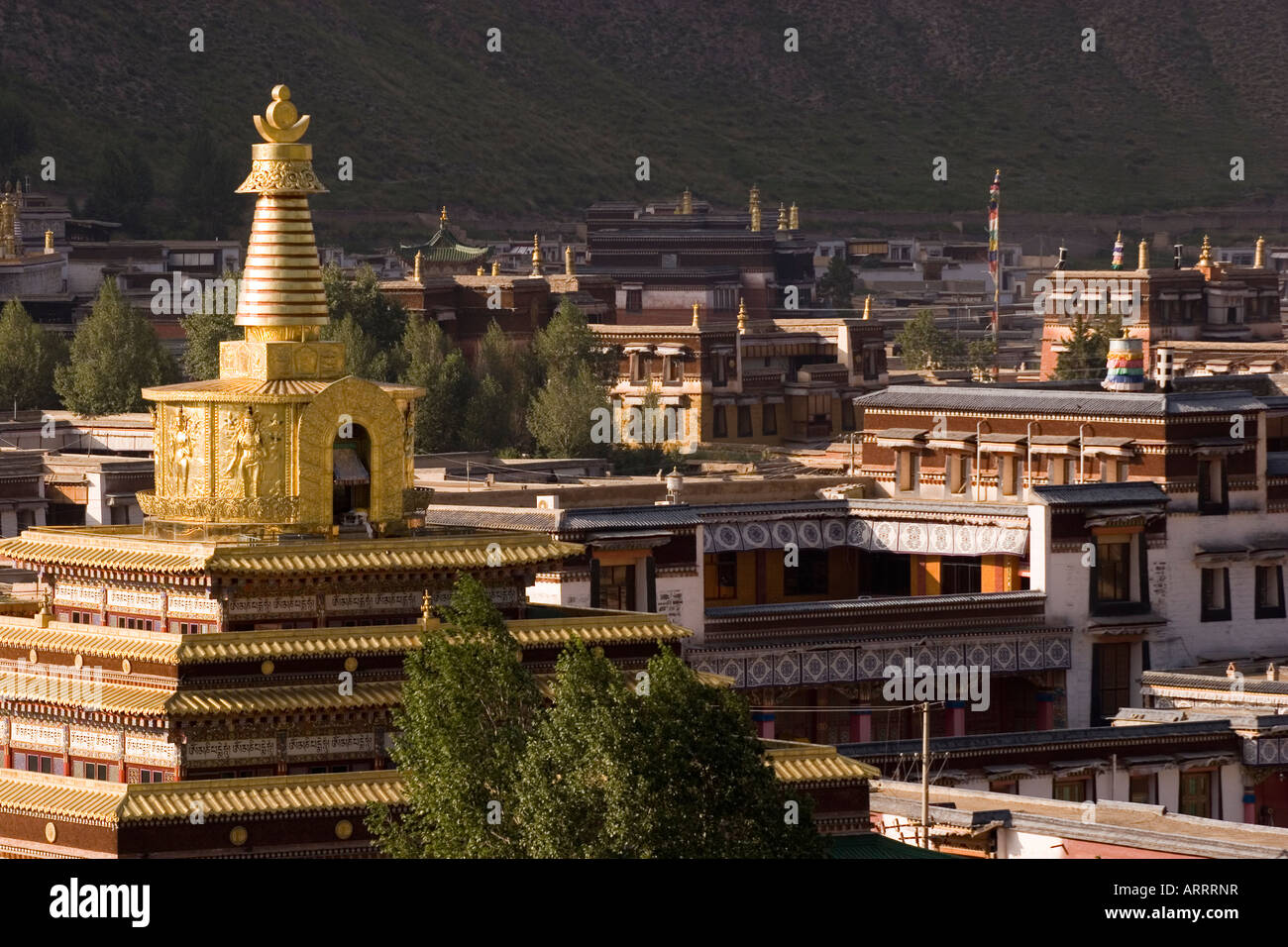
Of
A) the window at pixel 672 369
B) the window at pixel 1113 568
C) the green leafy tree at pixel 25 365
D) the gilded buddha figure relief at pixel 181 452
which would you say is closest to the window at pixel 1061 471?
the window at pixel 1113 568

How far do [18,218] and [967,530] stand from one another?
93943 millimetres

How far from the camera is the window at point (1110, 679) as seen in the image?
238ft

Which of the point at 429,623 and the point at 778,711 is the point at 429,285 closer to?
the point at 778,711

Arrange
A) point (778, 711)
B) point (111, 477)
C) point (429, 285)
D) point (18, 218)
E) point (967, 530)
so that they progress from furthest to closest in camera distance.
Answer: point (18, 218) < point (429, 285) < point (111, 477) < point (967, 530) < point (778, 711)

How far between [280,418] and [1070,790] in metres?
21.1

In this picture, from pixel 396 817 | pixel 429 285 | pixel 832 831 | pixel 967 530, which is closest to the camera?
pixel 396 817

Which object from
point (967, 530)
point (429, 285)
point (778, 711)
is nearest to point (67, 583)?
point (778, 711)

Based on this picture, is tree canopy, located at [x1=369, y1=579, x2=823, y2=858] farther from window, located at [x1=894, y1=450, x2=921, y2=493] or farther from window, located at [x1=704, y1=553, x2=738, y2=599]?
window, located at [x1=894, y1=450, x2=921, y2=493]

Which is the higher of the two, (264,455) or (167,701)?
(264,455)

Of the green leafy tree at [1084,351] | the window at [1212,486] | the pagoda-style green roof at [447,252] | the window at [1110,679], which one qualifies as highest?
the pagoda-style green roof at [447,252]

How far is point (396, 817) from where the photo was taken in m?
42.0

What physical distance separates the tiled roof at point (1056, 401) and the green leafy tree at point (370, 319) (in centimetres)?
3931

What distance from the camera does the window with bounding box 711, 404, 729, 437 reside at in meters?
134

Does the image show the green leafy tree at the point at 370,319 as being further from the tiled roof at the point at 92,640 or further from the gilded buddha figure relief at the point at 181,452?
the tiled roof at the point at 92,640
